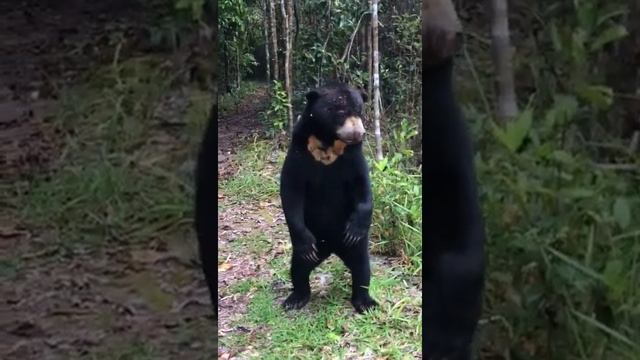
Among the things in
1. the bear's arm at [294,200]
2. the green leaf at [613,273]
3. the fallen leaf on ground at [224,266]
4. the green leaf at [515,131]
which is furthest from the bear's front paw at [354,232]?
the green leaf at [613,273]

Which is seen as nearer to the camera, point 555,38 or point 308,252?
point 555,38

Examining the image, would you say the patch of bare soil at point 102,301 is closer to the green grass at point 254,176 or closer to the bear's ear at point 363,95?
the green grass at point 254,176

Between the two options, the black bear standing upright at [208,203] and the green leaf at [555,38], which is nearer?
the green leaf at [555,38]

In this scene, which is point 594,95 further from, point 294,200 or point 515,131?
point 294,200

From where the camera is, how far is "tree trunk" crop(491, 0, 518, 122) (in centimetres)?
185

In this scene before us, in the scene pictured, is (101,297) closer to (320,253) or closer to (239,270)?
(239,270)

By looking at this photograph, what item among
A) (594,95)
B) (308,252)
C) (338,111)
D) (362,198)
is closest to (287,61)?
(338,111)

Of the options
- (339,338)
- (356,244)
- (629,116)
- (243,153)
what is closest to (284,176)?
(243,153)

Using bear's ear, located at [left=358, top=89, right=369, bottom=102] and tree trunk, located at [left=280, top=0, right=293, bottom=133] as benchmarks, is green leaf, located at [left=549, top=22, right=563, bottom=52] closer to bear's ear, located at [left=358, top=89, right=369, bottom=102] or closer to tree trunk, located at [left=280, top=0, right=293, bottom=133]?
bear's ear, located at [left=358, top=89, right=369, bottom=102]

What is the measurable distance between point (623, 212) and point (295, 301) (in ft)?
3.06

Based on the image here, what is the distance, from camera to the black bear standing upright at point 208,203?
1.96 m

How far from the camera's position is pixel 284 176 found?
2.04m

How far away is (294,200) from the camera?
80.4 inches

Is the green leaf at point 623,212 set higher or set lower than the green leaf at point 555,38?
lower
